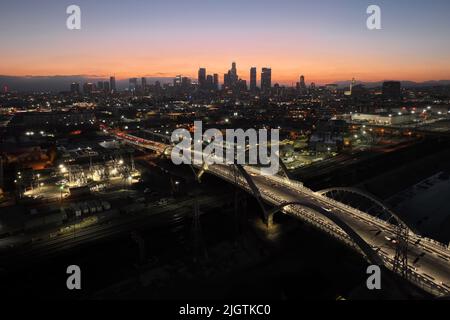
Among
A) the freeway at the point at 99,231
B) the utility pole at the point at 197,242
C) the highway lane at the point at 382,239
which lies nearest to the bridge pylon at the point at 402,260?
the highway lane at the point at 382,239

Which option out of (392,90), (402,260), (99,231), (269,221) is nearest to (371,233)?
(402,260)

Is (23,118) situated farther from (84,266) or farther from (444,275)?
(444,275)

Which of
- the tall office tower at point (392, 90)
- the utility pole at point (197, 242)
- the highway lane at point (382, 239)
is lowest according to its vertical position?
the utility pole at point (197, 242)

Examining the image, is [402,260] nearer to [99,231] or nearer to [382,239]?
[382,239]

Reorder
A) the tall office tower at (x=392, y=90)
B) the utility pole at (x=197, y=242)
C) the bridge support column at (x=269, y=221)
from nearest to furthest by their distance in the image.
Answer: the utility pole at (x=197, y=242) < the bridge support column at (x=269, y=221) < the tall office tower at (x=392, y=90)

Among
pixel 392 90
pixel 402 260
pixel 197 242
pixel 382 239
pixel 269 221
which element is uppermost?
pixel 392 90

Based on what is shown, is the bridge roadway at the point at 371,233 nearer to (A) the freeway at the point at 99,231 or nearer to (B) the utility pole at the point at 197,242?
(A) the freeway at the point at 99,231

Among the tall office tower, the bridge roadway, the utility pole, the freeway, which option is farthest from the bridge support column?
the tall office tower
